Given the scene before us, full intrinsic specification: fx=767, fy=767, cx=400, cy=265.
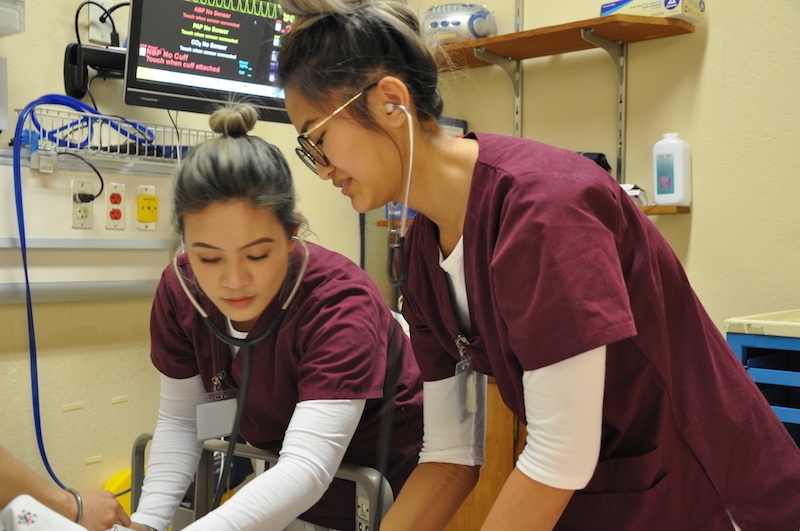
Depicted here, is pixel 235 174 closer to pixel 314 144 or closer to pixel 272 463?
pixel 314 144

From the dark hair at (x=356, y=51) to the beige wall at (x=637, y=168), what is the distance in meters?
1.34

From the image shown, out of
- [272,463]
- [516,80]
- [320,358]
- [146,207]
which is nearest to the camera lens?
[320,358]

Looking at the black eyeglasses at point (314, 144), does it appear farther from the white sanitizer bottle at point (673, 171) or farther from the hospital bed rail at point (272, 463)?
the white sanitizer bottle at point (673, 171)

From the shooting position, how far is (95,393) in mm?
2145

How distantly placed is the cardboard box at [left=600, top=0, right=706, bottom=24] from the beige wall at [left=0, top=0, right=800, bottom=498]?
0.18 ft

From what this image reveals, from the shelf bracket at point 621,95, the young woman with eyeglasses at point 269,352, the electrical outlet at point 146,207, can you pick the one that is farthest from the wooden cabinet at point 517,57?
the electrical outlet at point 146,207

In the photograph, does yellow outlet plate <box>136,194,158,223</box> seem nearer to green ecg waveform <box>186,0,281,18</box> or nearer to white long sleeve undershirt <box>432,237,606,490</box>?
green ecg waveform <box>186,0,281,18</box>

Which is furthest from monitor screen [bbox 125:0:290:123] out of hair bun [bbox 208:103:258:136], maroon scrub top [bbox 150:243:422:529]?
maroon scrub top [bbox 150:243:422:529]

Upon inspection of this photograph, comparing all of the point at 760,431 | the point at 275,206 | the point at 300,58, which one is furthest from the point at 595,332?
the point at 275,206

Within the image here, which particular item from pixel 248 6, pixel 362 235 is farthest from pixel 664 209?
pixel 248 6

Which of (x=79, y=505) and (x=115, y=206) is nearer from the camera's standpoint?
(x=79, y=505)

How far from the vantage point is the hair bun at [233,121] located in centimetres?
131

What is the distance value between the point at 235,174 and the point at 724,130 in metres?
1.75

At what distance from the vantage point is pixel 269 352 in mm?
1295
